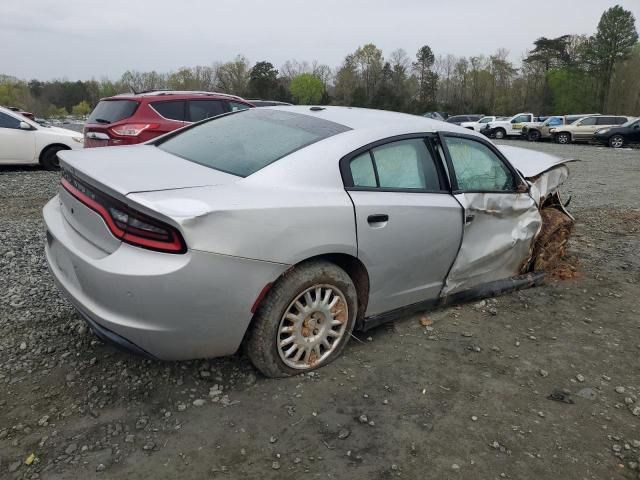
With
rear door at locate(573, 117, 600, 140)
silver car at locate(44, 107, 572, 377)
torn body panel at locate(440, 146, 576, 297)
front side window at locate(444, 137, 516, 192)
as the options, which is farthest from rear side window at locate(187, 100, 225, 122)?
rear door at locate(573, 117, 600, 140)

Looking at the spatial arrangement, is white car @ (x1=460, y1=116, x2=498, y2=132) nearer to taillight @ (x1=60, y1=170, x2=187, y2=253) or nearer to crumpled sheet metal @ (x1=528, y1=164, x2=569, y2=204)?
crumpled sheet metal @ (x1=528, y1=164, x2=569, y2=204)

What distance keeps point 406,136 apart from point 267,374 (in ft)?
5.63

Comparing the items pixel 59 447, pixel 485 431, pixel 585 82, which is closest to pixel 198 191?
pixel 59 447

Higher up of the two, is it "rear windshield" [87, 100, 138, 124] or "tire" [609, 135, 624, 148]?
"rear windshield" [87, 100, 138, 124]

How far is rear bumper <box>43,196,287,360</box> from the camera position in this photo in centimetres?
225

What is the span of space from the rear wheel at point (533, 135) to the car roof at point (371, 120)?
28.9 meters

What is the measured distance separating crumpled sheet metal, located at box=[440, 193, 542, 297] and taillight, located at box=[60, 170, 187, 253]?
2.01m

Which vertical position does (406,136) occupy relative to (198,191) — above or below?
above

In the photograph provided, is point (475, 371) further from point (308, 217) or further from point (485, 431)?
point (308, 217)

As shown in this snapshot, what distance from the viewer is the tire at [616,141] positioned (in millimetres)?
24281

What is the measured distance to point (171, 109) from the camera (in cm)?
811

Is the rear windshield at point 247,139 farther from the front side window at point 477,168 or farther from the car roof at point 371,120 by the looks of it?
the front side window at point 477,168

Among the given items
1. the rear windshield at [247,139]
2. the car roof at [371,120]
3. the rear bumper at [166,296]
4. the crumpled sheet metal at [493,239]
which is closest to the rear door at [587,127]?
the crumpled sheet metal at [493,239]

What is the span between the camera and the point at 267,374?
2.79m
